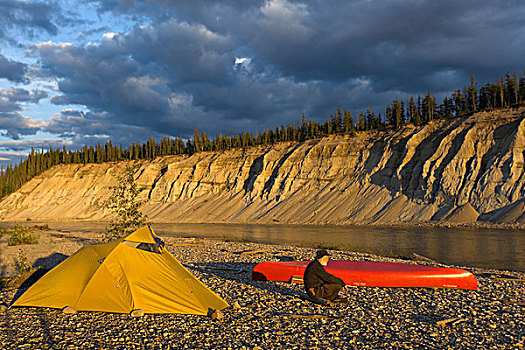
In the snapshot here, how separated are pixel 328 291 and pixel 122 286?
4952mm

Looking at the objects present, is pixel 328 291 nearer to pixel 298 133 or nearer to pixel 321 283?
pixel 321 283

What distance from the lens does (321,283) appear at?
9.52 meters

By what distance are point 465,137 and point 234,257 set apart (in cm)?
4335

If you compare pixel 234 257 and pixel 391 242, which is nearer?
pixel 234 257

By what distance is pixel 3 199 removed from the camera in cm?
10262

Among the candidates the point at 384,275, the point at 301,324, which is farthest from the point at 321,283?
the point at 384,275

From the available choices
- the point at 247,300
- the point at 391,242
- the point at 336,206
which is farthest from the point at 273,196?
the point at 247,300

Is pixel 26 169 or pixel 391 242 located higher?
pixel 26 169

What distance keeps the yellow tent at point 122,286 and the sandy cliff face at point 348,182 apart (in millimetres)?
37770

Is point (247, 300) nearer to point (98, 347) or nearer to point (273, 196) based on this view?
point (98, 347)

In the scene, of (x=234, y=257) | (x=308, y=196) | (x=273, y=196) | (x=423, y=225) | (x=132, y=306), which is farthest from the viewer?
(x=273, y=196)

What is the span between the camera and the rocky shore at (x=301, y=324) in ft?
22.2

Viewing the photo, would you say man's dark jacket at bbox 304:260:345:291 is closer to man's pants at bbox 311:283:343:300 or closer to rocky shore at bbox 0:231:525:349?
man's pants at bbox 311:283:343:300

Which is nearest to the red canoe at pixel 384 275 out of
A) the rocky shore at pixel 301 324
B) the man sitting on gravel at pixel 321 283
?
the rocky shore at pixel 301 324
